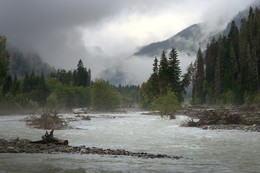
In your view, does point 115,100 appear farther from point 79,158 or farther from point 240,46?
point 79,158

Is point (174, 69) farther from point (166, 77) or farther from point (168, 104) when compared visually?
point (168, 104)

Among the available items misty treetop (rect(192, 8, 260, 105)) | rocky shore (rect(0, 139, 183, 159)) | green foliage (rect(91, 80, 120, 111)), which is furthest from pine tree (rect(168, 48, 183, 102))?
rocky shore (rect(0, 139, 183, 159))

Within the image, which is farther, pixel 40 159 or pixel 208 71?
pixel 208 71

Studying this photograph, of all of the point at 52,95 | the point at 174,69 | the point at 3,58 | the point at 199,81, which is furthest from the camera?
the point at 199,81

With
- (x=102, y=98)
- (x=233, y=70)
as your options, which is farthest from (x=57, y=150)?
(x=102, y=98)

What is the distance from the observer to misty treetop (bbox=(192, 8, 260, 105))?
120m

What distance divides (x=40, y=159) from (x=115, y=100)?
12636cm

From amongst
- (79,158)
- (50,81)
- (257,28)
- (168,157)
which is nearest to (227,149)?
(168,157)

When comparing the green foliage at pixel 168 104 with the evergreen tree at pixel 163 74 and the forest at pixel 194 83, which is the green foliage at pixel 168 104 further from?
the evergreen tree at pixel 163 74

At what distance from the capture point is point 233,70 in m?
134

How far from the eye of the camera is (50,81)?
186250mm

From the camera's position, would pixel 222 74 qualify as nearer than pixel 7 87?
Yes

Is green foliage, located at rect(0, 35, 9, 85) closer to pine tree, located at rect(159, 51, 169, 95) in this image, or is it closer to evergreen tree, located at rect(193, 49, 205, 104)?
pine tree, located at rect(159, 51, 169, 95)

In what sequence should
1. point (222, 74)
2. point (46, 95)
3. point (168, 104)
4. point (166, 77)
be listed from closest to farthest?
point (168, 104) → point (166, 77) → point (222, 74) → point (46, 95)
